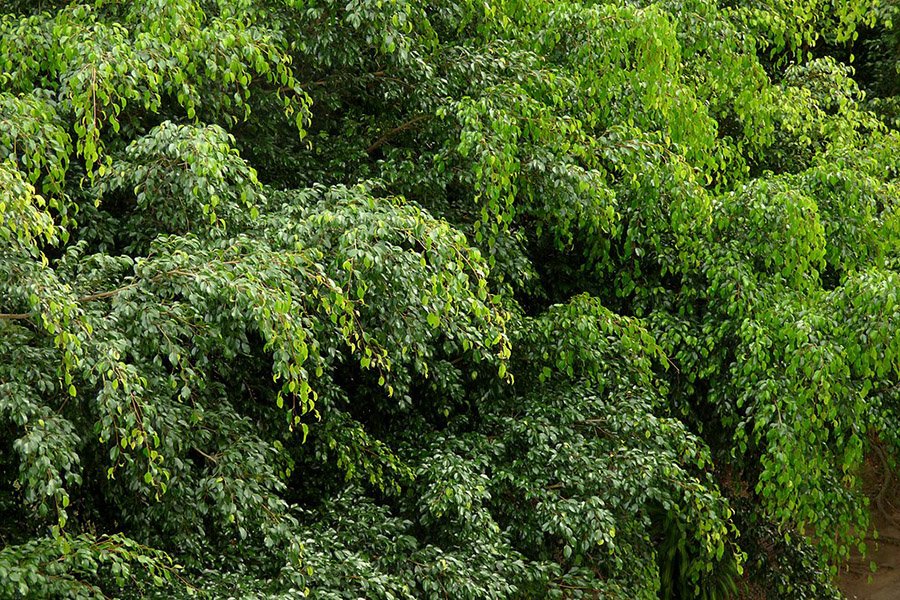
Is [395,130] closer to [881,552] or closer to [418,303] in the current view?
[418,303]

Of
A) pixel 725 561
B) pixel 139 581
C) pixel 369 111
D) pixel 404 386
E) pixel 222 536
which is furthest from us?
→ pixel 725 561

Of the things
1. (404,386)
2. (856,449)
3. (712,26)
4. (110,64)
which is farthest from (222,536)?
(712,26)

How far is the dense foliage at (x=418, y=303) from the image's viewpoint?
16.6 ft

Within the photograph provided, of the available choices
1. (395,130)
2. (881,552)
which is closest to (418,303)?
(395,130)

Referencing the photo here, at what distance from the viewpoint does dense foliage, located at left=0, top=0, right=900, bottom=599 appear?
5047 mm

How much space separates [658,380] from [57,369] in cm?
378

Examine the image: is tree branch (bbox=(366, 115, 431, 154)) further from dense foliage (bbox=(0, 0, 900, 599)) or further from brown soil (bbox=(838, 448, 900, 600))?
brown soil (bbox=(838, 448, 900, 600))

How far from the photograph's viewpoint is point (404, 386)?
6324mm

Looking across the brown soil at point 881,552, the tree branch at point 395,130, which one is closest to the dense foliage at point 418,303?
the tree branch at point 395,130

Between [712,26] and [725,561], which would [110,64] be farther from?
[725,561]

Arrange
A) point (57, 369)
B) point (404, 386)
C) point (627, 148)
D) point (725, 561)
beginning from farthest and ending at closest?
point (725, 561)
point (627, 148)
point (404, 386)
point (57, 369)

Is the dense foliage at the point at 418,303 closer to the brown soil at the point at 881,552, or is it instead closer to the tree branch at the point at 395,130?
the tree branch at the point at 395,130

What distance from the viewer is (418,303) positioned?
5684mm

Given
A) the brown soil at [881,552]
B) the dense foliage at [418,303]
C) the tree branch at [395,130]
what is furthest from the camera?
the brown soil at [881,552]
